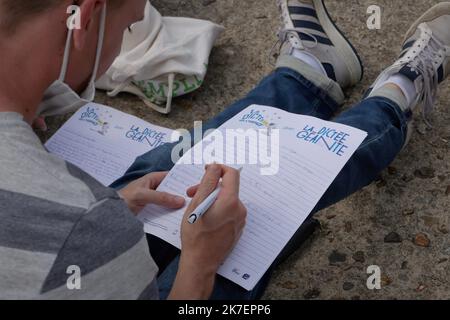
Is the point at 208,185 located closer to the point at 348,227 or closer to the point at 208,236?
the point at 208,236

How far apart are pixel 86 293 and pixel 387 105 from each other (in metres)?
1.01

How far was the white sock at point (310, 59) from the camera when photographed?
6.17 feet

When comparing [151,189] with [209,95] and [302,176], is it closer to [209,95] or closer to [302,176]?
[302,176]

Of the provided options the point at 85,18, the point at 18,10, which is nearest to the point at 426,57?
the point at 85,18

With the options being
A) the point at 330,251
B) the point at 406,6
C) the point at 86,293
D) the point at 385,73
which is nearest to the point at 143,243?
the point at 86,293

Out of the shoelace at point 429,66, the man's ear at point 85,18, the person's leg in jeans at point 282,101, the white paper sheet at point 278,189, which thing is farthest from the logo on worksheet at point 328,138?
the man's ear at point 85,18

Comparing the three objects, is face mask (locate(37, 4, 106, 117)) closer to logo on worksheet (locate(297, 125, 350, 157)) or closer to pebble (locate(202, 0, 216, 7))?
logo on worksheet (locate(297, 125, 350, 157))

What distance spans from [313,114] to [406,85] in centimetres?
26

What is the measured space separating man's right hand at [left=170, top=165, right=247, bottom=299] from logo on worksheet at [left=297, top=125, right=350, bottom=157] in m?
0.26

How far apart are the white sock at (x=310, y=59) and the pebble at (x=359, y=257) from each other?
0.55 meters

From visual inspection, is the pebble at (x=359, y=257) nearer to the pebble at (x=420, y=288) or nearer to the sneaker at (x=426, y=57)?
the pebble at (x=420, y=288)

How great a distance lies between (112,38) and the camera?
3.92 ft

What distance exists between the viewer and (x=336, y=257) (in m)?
1.64
